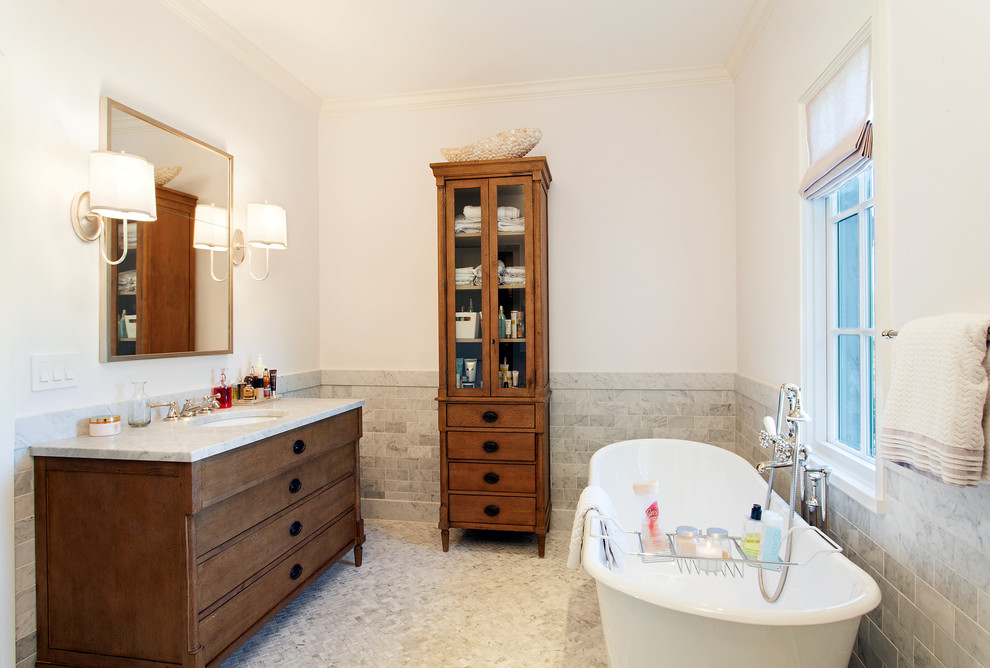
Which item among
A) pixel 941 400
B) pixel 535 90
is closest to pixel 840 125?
pixel 941 400

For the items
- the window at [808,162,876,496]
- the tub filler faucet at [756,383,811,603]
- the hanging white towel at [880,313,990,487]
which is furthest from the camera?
the window at [808,162,876,496]

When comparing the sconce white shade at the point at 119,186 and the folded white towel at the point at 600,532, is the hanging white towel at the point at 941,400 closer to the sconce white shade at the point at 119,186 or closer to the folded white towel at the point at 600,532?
the folded white towel at the point at 600,532

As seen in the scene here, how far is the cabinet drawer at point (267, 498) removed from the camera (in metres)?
1.73

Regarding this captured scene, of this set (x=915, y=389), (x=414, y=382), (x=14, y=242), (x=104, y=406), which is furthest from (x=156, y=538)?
(x=915, y=389)

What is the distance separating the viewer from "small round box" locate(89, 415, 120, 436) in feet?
5.96

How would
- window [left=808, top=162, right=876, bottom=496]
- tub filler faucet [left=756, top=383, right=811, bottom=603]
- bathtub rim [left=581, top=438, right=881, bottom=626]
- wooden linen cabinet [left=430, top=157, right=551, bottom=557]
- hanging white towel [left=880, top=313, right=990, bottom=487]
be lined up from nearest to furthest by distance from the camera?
hanging white towel [left=880, top=313, right=990, bottom=487]
bathtub rim [left=581, top=438, right=881, bottom=626]
tub filler faucet [left=756, top=383, right=811, bottom=603]
window [left=808, top=162, right=876, bottom=496]
wooden linen cabinet [left=430, top=157, right=551, bottom=557]

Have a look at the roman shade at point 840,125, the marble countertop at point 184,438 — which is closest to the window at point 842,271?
the roman shade at point 840,125

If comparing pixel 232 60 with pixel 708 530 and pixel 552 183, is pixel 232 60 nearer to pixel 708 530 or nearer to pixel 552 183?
pixel 552 183

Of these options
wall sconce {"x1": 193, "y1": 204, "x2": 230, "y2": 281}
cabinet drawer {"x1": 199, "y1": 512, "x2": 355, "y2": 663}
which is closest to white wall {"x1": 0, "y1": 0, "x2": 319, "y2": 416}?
wall sconce {"x1": 193, "y1": 204, "x2": 230, "y2": 281}

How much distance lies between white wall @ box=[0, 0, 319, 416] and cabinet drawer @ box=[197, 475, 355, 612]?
76 cm

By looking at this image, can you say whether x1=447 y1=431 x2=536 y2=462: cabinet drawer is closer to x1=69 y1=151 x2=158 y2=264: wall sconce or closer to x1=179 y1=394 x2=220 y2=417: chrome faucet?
x1=179 y1=394 x2=220 y2=417: chrome faucet

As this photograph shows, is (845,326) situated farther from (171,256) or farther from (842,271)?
(171,256)

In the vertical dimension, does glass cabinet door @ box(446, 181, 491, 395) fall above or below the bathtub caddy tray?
above

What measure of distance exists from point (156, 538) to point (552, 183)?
104 inches
